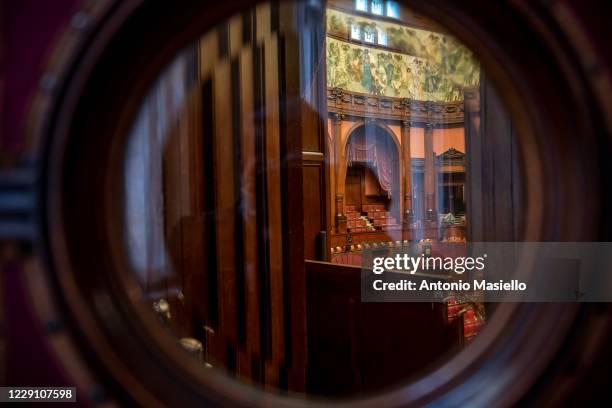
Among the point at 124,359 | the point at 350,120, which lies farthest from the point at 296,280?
the point at 350,120

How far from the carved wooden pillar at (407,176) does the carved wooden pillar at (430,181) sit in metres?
0.21

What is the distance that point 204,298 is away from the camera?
1342mm

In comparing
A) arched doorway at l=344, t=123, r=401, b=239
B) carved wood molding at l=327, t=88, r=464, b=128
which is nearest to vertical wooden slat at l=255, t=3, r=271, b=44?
carved wood molding at l=327, t=88, r=464, b=128

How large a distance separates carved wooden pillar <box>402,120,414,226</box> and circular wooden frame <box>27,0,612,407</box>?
5.10 m

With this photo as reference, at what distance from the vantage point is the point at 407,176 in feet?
19.0

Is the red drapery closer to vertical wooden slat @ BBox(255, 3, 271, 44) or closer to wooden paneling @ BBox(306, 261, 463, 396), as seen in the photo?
wooden paneling @ BBox(306, 261, 463, 396)

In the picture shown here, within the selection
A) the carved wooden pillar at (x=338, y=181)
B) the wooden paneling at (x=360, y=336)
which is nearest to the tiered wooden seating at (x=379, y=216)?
the carved wooden pillar at (x=338, y=181)

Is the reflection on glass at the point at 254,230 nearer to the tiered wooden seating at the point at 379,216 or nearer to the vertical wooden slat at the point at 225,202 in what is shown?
the vertical wooden slat at the point at 225,202

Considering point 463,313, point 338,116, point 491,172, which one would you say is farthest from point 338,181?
point 491,172

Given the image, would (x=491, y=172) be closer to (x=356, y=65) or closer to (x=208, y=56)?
(x=208, y=56)

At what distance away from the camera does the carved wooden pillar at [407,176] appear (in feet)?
18.3

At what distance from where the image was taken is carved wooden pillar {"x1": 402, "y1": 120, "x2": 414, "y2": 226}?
18.3ft

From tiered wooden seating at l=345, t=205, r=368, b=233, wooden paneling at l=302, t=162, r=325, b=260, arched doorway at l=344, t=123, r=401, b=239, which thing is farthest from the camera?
arched doorway at l=344, t=123, r=401, b=239

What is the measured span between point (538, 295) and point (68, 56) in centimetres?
62
